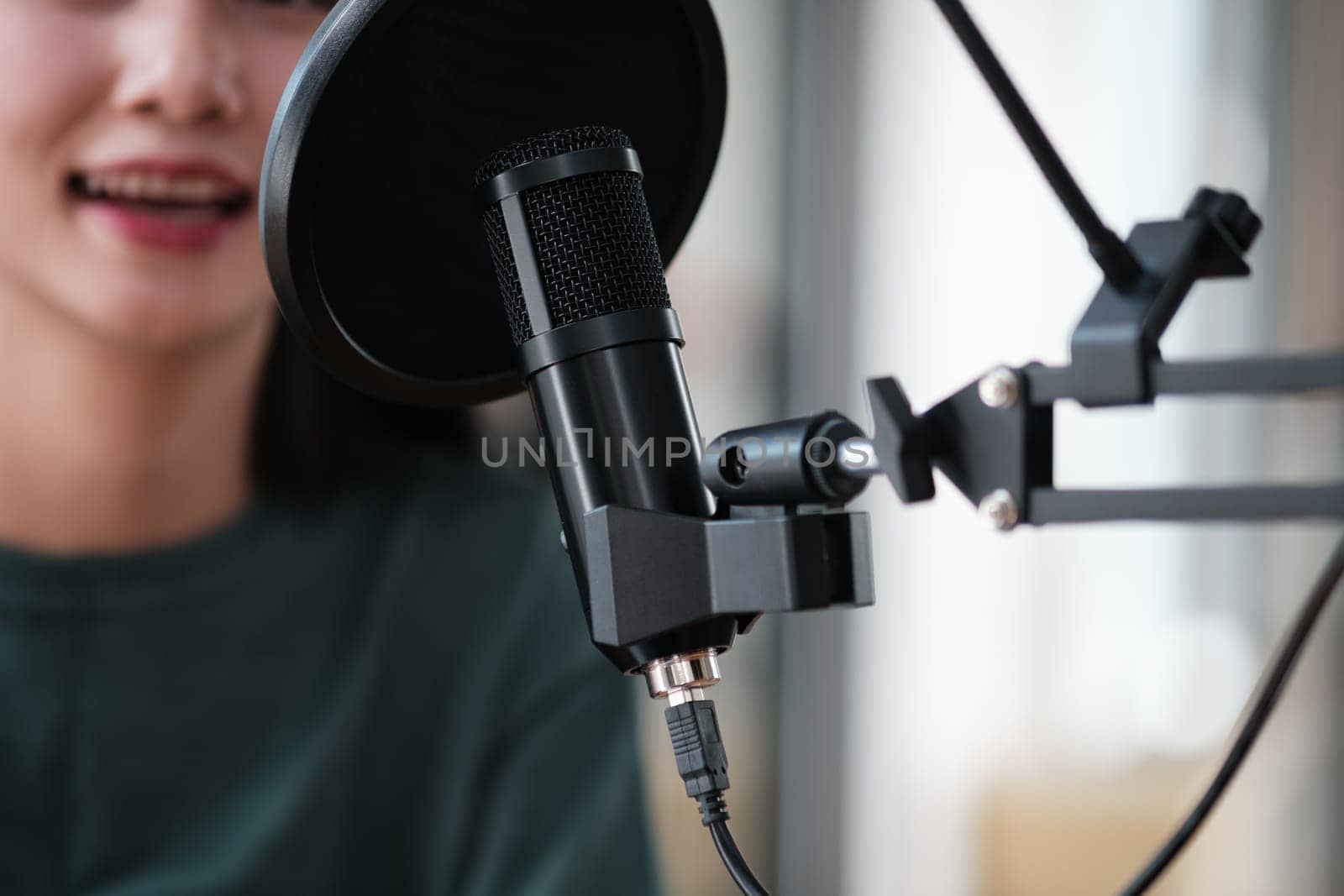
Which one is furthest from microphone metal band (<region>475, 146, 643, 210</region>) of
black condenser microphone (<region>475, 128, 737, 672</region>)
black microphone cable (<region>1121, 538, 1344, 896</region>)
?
black microphone cable (<region>1121, 538, 1344, 896</region>)

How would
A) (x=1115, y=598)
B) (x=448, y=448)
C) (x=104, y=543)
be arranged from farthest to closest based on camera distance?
(x=1115, y=598)
(x=448, y=448)
(x=104, y=543)

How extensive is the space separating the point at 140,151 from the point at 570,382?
0.54 meters

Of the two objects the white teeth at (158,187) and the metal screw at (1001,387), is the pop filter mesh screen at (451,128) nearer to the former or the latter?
the metal screw at (1001,387)

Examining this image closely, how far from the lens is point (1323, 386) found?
276 mm

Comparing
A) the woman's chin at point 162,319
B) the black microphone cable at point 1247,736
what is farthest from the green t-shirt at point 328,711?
the black microphone cable at point 1247,736

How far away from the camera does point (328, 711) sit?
95 centimetres

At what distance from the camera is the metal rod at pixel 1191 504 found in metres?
0.27

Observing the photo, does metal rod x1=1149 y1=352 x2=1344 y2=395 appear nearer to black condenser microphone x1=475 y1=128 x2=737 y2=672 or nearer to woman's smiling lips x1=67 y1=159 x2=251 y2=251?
black condenser microphone x1=475 y1=128 x2=737 y2=672

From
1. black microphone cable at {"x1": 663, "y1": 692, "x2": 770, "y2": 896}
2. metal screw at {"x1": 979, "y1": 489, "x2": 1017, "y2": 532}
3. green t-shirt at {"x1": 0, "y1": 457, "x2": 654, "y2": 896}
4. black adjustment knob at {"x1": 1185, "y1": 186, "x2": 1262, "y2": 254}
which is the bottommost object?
green t-shirt at {"x1": 0, "y1": 457, "x2": 654, "y2": 896}

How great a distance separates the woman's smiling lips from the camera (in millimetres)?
809

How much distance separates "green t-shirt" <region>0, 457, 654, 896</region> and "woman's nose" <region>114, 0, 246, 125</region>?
0.30m

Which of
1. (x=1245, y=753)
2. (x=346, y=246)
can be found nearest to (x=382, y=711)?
(x=346, y=246)

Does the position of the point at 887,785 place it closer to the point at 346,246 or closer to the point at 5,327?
the point at 5,327

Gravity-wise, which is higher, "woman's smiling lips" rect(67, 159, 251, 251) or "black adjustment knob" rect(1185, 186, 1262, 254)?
"woman's smiling lips" rect(67, 159, 251, 251)
